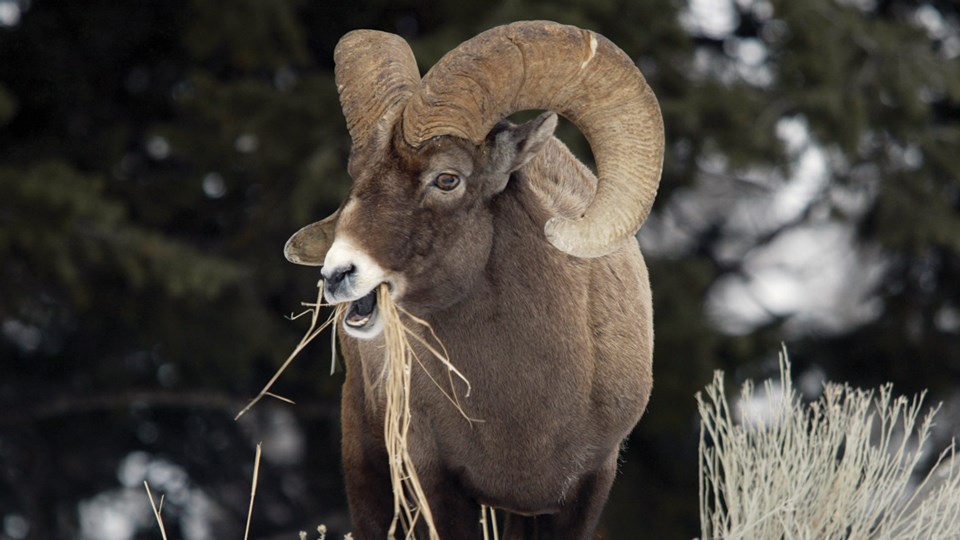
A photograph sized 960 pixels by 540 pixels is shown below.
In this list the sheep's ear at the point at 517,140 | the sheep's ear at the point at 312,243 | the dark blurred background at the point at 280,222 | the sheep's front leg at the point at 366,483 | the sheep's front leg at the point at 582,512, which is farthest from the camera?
the dark blurred background at the point at 280,222

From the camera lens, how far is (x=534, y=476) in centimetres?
579

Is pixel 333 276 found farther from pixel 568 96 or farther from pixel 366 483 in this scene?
pixel 366 483

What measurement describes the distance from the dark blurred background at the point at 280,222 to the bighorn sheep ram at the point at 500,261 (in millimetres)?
5473

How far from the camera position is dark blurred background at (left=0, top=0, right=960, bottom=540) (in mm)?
→ 12367

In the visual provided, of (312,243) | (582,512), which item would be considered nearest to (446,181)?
(312,243)

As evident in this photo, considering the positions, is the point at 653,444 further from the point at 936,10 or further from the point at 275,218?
the point at 936,10

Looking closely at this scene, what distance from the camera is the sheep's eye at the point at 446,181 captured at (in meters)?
5.37

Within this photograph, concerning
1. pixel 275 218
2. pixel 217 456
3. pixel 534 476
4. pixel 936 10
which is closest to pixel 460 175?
pixel 534 476

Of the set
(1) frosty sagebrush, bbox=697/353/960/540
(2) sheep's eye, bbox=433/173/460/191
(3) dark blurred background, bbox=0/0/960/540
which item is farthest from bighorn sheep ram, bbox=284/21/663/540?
(3) dark blurred background, bbox=0/0/960/540

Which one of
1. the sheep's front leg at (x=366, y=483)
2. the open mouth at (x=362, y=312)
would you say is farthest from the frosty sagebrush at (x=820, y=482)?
the open mouth at (x=362, y=312)

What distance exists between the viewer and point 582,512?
605cm

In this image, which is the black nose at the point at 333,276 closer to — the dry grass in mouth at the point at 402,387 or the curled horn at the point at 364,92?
the dry grass in mouth at the point at 402,387

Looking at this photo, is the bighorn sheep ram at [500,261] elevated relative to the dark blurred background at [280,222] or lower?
elevated

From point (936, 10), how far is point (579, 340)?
13118 millimetres
